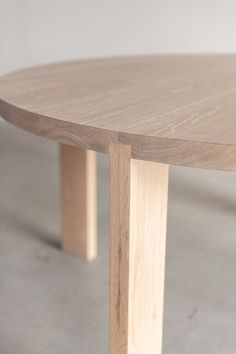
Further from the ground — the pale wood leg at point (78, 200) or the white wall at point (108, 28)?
the white wall at point (108, 28)

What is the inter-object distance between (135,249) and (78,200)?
70cm

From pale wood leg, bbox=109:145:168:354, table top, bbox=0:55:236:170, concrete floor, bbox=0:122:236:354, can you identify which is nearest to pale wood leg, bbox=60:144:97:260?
concrete floor, bbox=0:122:236:354

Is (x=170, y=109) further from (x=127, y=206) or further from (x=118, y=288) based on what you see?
(x=118, y=288)

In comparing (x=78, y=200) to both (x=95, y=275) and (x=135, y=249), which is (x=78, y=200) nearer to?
(x=95, y=275)

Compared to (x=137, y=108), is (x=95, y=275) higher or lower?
lower

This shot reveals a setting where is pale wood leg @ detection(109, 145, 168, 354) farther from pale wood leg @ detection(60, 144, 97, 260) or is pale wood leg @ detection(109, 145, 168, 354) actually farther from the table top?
pale wood leg @ detection(60, 144, 97, 260)

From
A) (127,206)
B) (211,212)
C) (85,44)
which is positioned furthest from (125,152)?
→ (85,44)

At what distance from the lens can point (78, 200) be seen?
1653 millimetres

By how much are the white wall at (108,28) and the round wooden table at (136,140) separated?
5.57 ft

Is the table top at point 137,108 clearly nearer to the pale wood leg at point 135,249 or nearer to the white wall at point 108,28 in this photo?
the pale wood leg at point 135,249

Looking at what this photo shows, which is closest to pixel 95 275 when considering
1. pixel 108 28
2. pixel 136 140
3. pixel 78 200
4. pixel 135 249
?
pixel 78 200

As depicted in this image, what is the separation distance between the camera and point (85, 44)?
10.7 feet

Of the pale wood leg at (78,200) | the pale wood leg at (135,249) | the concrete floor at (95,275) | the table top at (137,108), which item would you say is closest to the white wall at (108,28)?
the concrete floor at (95,275)

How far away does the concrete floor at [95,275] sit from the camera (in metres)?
1.34
